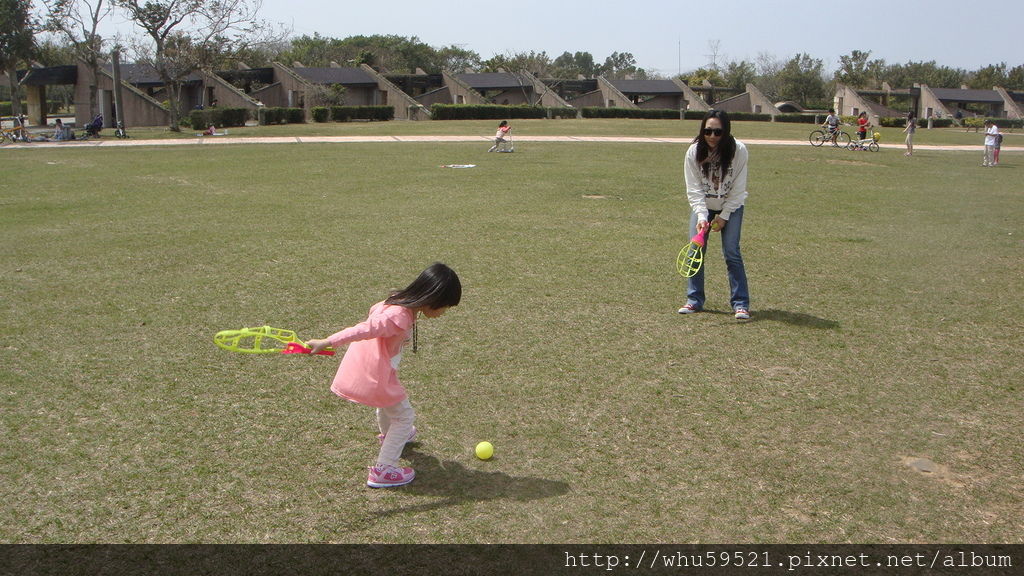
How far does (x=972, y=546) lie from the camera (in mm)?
3793

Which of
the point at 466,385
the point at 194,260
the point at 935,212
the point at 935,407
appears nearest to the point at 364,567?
the point at 466,385

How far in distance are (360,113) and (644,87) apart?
32.4 meters

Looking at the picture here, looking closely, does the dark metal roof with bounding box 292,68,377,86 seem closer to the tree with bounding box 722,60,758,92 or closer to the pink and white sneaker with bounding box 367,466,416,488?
the tree with bounding box 722,60,758,92

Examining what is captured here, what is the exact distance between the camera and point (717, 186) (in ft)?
24.4

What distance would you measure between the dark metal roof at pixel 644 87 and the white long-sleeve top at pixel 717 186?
68.8m

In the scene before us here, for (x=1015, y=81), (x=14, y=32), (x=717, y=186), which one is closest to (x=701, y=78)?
(x=1015, y=81)

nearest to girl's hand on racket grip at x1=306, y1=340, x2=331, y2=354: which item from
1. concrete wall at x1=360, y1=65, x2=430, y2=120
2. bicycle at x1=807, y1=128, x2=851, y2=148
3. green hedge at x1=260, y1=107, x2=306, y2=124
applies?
bicycle at x1=807, y1=128, x2=851, y2=148

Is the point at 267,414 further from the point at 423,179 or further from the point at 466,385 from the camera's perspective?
the point at 423,179

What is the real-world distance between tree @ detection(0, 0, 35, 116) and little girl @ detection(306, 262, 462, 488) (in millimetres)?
51870

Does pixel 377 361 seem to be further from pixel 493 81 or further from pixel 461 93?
pixel 493 81

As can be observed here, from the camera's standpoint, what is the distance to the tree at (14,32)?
1802 inches

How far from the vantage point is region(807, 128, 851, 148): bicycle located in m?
32.8

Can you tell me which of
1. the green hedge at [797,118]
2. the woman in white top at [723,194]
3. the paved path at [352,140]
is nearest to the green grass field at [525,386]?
the woman in white top at [723,194]

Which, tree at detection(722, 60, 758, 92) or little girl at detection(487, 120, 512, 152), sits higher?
Answer: tree at detection(722, 60, 758, 92)
